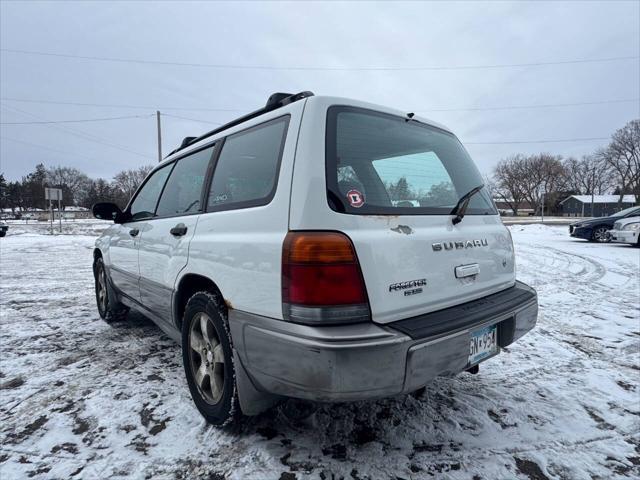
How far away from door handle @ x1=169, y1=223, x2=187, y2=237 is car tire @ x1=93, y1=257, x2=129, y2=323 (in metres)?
2.21

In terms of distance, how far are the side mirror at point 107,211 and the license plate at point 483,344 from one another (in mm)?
3693

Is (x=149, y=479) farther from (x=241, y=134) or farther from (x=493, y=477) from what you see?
(x=241, y=134)

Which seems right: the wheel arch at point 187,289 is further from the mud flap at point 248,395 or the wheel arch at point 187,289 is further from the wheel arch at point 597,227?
the wheel arch at point 597,227

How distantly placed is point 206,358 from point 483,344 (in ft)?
5.42

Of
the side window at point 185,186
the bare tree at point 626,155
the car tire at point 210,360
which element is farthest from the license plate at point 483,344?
the bare tree at point 626,155

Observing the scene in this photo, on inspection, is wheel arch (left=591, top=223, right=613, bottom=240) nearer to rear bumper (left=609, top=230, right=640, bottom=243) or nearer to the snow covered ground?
rear bumper (left=609, top=230, right=640, bottom=243)

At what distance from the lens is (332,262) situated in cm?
158

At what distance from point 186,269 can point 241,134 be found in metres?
0.94

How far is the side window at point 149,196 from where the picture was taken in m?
3.38

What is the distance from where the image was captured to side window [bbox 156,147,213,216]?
8.50 ft

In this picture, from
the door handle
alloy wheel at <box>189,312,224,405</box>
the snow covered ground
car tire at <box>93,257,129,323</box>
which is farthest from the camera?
car tire at <box>93,257,129,323</box>

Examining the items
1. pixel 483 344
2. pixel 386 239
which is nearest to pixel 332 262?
pixel 386 239

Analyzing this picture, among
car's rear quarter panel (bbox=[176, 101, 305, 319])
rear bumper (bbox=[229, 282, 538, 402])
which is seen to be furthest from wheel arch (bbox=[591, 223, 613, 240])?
car's rear quarter panel (bbox=[176, 101, 305, 319])

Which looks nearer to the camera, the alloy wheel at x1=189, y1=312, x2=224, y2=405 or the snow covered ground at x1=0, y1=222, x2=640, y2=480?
the snow covered ground at x1=0, y1=222, x2=640, y2=480
